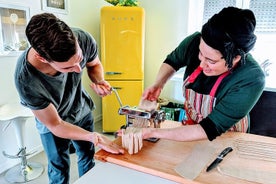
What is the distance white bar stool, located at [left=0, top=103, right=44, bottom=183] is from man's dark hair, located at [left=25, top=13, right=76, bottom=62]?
1.27 meters

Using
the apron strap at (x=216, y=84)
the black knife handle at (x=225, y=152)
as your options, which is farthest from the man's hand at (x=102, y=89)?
the black knife handle at (x=225, y=152)

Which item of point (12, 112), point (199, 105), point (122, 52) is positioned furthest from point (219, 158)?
point (122, 52)

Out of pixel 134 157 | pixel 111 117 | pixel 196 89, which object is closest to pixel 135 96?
pixel 111 117

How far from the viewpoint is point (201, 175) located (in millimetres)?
891

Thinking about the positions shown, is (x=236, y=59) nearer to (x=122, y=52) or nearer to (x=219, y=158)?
(x=219, y=158)

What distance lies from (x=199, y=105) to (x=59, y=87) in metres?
0.76

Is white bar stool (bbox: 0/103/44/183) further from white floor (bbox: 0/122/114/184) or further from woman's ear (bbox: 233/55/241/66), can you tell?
woman's ear (bbox: 233/55/241/66)

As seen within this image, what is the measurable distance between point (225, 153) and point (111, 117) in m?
2.25

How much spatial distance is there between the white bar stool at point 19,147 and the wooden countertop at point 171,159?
131cm

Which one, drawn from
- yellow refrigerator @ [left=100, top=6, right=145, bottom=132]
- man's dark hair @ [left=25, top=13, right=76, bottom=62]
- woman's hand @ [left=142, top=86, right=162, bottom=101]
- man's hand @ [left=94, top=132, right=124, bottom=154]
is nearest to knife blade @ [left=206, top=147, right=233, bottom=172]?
man's hand @ [left=94, top=132, right=124, bottom=154]

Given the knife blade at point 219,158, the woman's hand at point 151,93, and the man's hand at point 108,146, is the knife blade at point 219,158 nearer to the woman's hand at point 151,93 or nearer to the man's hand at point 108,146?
the man's hand at point 108,146

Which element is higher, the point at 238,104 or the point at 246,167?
the point at 238,104

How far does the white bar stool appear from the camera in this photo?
2.06 m

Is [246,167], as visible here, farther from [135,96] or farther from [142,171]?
[135,96]
